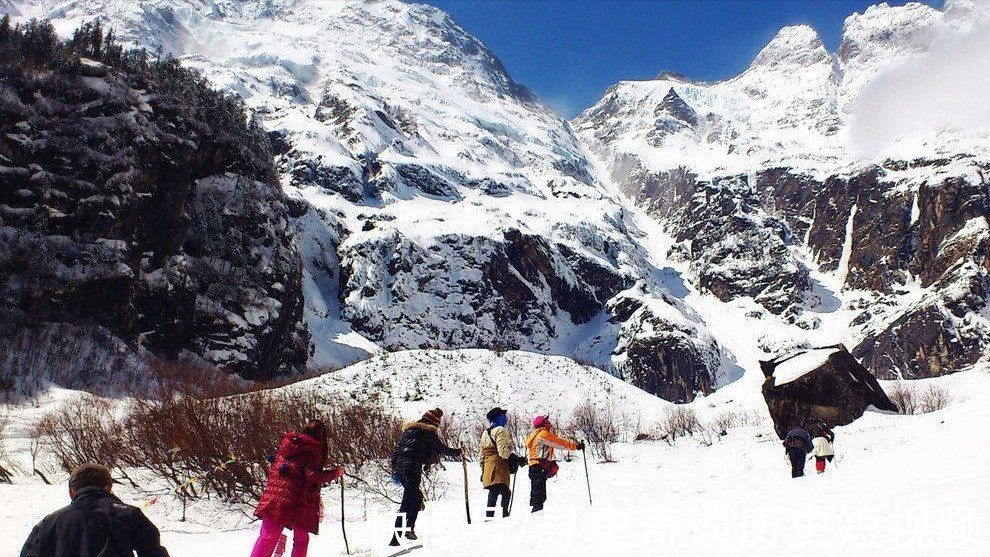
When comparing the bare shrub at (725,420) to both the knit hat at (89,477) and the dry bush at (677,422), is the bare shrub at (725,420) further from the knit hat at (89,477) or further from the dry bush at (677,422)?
the knit hat at (89,477)

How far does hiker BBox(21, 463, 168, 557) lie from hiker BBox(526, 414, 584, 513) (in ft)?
21.9

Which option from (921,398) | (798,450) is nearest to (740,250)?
(921,398)

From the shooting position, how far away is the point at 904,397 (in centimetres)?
4312

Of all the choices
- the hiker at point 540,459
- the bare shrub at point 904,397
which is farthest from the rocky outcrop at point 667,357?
the hiker at point 540,459

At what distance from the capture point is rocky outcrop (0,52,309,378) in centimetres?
5216

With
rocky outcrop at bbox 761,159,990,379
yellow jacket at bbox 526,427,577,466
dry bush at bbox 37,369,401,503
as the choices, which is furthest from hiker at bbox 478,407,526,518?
rocky outcrop at bbox 761,159,990,379

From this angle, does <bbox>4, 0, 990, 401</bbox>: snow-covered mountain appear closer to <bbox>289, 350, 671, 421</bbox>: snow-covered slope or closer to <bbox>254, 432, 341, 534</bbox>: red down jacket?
<bbox>289, 350, 671, 421</bbox>: snow-covered slope

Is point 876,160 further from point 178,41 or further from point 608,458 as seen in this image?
point 178,41

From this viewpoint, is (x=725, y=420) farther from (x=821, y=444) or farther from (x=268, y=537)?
(x=268, y=537)

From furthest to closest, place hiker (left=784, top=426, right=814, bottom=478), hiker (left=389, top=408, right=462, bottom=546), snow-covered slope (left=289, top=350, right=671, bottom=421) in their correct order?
snow-covered slope (left=289, top=350, right=671, bottom=421), hiker (left=784, top=426, right=814, bottom=478), hiker (left=389, top=408, right=462, bottom=546)

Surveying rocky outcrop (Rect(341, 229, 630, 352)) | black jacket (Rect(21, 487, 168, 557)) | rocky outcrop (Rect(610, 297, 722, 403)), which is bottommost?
black jacket (Rect(21, 487, 168, 557))

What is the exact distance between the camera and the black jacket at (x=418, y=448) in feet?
30.7

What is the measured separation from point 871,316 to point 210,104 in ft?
459

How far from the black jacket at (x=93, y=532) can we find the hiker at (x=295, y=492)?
2144 millimetres
